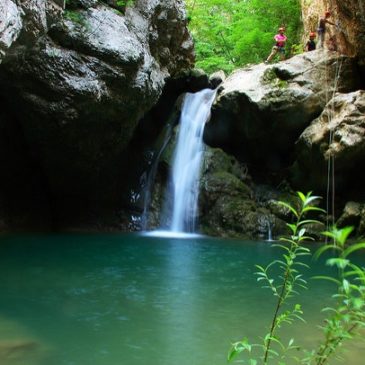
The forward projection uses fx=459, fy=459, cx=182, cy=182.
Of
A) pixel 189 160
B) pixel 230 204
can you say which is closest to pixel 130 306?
pixel 230 204

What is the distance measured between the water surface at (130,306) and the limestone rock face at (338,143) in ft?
12.6

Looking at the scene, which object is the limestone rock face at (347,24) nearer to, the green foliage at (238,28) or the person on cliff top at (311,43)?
the person on cliff top at (311,43)

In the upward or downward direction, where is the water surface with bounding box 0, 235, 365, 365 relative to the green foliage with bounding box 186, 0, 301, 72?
downward

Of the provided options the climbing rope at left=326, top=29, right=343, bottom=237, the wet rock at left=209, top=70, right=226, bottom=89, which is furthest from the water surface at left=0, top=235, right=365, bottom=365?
the wet rock at left=209, top=70, right=226, bottom=89

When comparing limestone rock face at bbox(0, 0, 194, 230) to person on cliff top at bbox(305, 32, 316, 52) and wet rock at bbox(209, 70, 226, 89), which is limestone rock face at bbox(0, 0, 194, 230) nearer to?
wet rock at bbox(209, 70, 226, 89)

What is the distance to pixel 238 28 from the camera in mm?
19891

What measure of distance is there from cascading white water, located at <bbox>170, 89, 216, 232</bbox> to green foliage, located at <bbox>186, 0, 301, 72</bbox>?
475 centimetres

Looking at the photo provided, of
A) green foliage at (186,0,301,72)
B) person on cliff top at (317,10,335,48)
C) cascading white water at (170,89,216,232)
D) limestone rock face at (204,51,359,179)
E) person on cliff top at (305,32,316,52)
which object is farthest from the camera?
green foliage at (186,0,301,72)

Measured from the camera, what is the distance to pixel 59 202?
14203 millimetres

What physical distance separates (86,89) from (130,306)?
6570mm

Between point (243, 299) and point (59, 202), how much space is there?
9.20 metres

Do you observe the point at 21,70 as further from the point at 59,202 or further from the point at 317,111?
the point at 317,111

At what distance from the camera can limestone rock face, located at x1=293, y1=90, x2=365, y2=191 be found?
39.1 feet

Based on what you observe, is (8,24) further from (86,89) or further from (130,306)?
(86,89)
